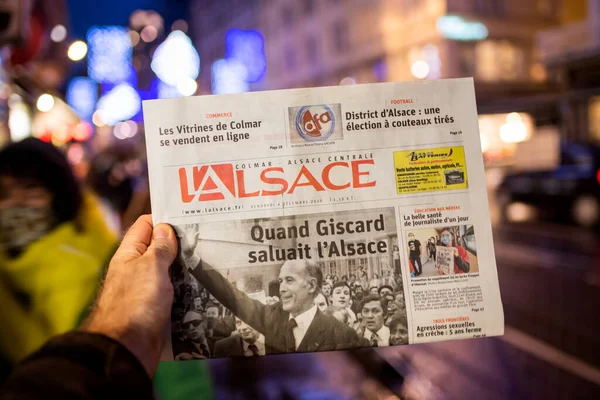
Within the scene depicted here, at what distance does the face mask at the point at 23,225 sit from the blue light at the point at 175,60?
13.1 meters

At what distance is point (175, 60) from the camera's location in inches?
615

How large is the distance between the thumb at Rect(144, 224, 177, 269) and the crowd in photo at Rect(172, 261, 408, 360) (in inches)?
3.6

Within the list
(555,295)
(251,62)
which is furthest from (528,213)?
(251,62)

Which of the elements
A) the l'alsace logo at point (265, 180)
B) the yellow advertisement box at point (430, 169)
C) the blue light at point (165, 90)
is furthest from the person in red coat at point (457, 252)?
the blue light at point (165, 90)

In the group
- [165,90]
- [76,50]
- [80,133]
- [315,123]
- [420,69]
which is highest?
[420,69]

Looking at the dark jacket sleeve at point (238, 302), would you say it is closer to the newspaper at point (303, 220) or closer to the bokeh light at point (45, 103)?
the newspaper at point (303, 220)

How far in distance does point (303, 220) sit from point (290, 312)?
8.5 inches

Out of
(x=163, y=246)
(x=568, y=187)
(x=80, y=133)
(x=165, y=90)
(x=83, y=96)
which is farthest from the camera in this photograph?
(x=83, y=96)

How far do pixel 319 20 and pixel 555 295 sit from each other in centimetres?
2786

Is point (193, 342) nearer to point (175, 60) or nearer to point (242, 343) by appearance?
point (242, 343)

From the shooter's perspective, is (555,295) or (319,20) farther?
(319,20)

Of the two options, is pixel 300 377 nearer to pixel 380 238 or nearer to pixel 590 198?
pixel 380 238

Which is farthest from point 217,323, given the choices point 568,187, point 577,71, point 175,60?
point 577,71

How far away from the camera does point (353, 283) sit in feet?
3.64
